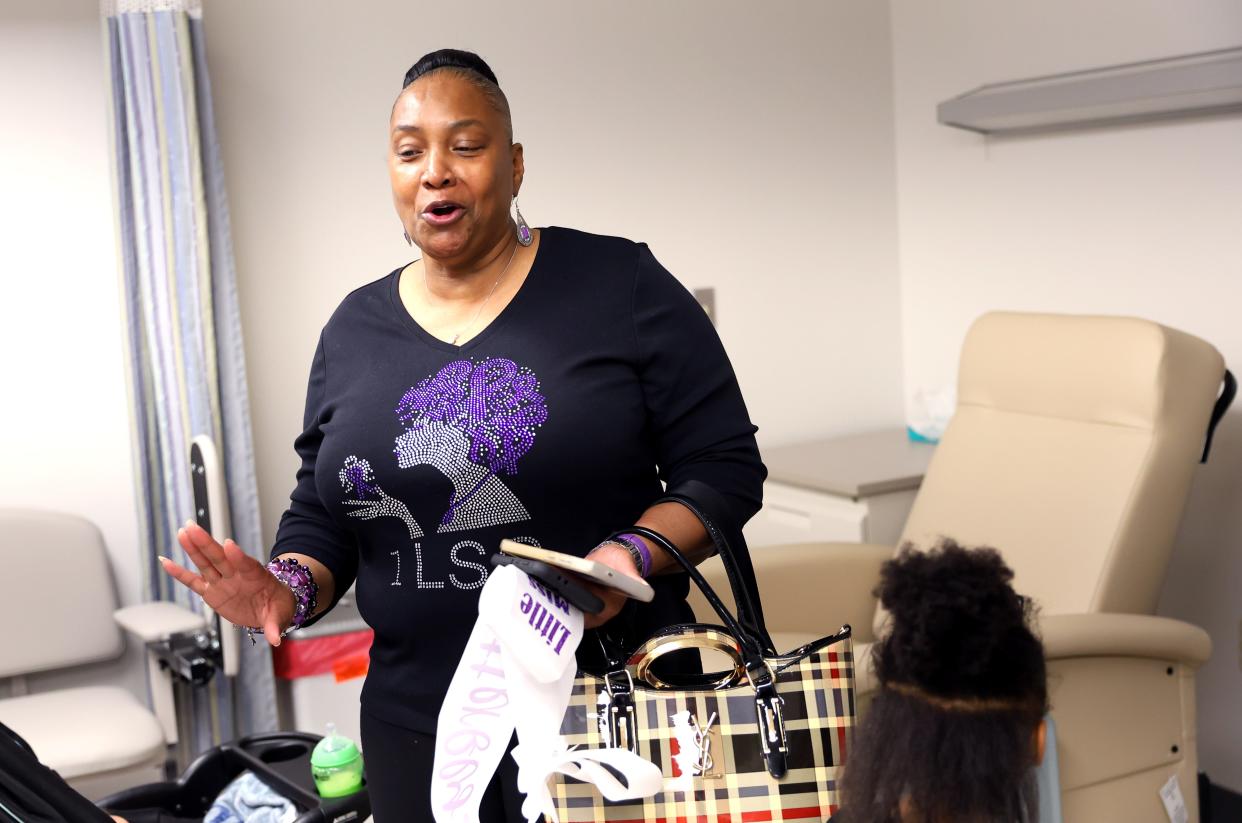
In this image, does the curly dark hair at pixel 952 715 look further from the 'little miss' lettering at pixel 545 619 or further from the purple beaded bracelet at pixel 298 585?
the purple beaded bracelet at pixel 298 585

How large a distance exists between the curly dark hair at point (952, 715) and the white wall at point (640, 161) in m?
2.23

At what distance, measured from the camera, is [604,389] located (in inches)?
52.2

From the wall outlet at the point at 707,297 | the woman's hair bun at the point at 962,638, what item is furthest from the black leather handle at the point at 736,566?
the wall outlet at the point at 707,297

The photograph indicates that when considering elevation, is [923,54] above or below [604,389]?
above

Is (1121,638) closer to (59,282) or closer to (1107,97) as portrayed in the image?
(1107,97)

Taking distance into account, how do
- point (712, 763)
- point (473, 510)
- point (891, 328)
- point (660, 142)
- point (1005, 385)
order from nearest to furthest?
point (712, 763), point (473, 510), point (1005, 385), point (660, 142), point (891, 328)

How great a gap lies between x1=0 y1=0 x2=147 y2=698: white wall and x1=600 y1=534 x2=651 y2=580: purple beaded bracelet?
1973 millimetres

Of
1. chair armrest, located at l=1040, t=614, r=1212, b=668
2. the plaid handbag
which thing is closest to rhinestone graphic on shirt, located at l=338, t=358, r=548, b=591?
the plaid handbag

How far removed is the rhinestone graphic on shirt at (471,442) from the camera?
4.26 ft

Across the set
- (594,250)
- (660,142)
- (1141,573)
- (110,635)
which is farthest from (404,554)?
(660,142)

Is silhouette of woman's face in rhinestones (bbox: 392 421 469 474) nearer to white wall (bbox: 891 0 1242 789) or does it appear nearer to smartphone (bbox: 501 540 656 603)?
smartphone (bbox: 501 540 656 603)

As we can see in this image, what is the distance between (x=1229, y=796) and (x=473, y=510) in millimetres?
2371

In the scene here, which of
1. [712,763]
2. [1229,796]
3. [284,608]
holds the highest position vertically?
[284,608]

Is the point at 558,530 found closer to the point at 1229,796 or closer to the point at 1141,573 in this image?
the point at 1141,573
